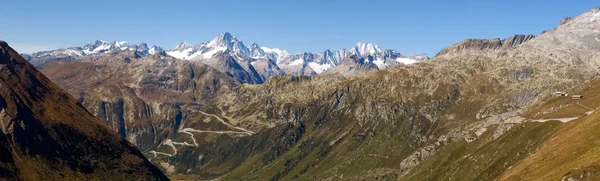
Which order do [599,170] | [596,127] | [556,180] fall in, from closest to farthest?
[599,170]
[556,180]
[596,127]

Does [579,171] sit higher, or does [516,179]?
[579,171]

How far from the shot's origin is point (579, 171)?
12800 cm

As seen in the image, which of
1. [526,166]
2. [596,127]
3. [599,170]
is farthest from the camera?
[526,166]

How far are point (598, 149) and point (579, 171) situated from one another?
29758mm

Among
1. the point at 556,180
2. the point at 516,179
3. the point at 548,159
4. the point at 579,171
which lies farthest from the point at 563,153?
the point at 579,171

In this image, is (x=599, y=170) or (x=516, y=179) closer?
(x=599, y=170)

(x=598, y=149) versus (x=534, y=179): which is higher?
(x=598, y=149)

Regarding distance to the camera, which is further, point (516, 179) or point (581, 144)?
point (516, 179)

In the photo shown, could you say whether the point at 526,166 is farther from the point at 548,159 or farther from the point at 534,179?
the point at 534,179

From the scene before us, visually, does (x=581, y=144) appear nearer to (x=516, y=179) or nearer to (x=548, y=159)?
(x=548, y=159)

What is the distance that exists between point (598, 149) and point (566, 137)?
150 ft

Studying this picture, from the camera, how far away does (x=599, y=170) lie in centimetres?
12425

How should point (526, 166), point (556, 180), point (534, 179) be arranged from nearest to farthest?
point (556, 180) < point (534, 179) < point (526, 166)

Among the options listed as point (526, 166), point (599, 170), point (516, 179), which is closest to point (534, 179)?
point (516, 179)
